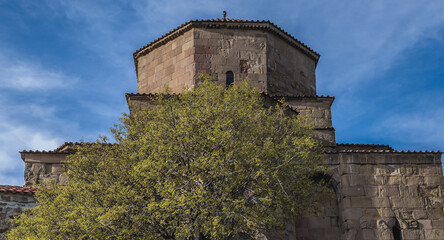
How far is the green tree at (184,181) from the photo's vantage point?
25.4 feet

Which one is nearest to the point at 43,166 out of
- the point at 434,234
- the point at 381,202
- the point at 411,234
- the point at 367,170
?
the point at 367,170

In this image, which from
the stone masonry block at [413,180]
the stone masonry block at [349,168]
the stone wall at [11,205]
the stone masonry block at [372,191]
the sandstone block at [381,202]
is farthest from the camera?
the stone masonry block at [349,168]

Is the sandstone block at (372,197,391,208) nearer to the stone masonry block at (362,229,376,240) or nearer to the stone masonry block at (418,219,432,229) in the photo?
the stone masonry block at (362,229,376,240)

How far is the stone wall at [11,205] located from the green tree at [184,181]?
1.57 metres

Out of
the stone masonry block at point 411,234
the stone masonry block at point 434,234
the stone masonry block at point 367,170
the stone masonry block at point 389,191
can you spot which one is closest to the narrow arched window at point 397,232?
the stone masonry block at point 411,234

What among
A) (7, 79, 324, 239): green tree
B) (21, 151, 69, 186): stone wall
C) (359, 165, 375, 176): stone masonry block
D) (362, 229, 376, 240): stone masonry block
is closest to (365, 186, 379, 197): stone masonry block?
(359, 165, 375, 176): stone masonry block

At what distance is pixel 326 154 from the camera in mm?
12000

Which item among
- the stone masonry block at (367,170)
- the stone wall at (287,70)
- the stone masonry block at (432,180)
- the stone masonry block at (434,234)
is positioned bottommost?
the stone masonry block at (434,234)

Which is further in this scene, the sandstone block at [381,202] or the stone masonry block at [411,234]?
the sandstone block at [381,202]

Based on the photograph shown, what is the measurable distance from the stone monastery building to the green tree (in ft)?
6.34

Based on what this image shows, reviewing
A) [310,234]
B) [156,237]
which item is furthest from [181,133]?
[310,234]

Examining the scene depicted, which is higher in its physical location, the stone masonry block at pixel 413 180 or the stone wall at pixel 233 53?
the stone wall at pixel 233 53

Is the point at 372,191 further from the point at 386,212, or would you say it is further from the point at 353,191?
the point at 386,212

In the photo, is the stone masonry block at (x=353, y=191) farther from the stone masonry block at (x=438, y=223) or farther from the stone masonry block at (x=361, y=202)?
the stone masonry block at (x=438, y=223)
